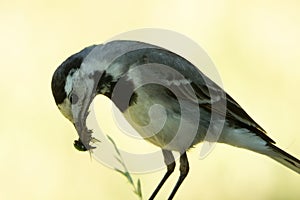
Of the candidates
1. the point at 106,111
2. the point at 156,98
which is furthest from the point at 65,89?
the point at 106,111

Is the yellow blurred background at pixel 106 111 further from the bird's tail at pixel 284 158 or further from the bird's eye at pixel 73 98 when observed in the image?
the bird's eye at pixel 73 98

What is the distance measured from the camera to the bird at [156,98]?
4.20m

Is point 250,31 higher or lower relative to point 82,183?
higher

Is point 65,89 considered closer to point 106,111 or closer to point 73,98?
point 73,98

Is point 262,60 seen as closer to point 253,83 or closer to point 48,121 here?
point 253,83

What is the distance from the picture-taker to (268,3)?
6.72 metres

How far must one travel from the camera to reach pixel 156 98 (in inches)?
171

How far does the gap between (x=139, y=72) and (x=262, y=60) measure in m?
2.12

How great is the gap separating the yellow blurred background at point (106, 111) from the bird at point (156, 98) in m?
0.95

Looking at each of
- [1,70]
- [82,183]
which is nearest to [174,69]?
[82,183]

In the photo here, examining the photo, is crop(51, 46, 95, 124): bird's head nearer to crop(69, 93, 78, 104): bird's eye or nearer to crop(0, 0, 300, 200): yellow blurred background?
crop(69, 93, 78, 104): bird's eye

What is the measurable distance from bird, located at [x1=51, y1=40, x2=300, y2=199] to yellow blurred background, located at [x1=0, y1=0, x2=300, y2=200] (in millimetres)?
947

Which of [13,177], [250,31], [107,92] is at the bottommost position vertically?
[13,177]

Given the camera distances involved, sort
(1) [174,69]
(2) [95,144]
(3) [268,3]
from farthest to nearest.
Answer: (3) [268,3]
(1) [174,69]
(2) [95,144]
